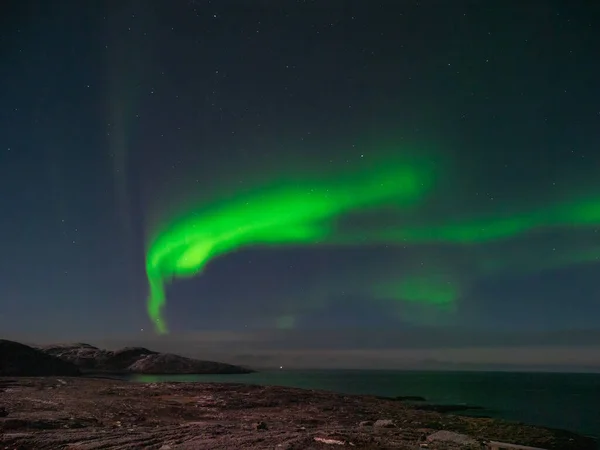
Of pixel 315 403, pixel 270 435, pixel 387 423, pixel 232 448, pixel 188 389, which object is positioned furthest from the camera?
pixel 188 389

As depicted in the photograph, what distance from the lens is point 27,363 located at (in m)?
150

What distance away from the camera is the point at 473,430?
45062mm

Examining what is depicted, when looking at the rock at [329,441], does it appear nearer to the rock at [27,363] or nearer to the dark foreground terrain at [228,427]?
the dark foreground terrain at [228,427]

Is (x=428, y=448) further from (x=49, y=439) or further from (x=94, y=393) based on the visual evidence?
(x=94, y=393)

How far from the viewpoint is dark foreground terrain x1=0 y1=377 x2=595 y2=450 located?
95.2ft

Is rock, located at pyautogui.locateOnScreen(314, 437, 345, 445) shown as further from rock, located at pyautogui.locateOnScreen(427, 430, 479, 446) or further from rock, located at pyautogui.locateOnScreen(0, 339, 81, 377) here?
rock, located at pyautogui.locateOnScreen(0, 339, 81, 377)

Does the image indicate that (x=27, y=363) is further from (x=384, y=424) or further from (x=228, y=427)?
(x=384, y=424)

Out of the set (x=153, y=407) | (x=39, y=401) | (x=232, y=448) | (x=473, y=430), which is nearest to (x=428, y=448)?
(x=232, y=448)

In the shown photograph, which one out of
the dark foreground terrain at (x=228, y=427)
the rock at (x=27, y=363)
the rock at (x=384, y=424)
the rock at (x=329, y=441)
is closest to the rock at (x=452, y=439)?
the dark foreground terrain at (x=228, y=427)

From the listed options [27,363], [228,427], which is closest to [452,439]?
[228,427]

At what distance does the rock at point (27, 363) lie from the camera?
143250 millimetres

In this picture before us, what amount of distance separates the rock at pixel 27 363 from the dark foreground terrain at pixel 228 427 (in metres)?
99.5

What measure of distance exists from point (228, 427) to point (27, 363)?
145 m

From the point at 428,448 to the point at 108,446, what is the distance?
2061 centimetres
